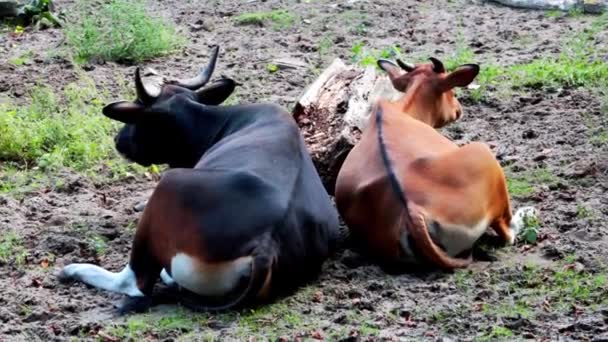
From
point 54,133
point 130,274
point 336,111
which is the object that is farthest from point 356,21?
point 130,274

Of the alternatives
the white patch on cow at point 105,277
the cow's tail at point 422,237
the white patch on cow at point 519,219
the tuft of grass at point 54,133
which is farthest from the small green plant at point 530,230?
the tuft of grass at point 54,133

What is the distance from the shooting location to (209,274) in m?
6.34

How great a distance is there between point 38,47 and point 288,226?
6.90 meters

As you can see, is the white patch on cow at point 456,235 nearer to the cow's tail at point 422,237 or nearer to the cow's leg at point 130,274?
the cow's tail at point 422,237

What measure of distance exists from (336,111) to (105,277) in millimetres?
2173

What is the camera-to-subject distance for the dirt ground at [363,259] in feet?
20.0

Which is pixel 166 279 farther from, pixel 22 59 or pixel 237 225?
pixel 22 59

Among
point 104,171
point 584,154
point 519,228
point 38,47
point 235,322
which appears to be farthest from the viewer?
point 38,47

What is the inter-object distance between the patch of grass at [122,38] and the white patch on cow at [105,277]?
199 inches

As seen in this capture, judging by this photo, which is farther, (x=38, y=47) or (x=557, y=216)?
(x=38, y=47)

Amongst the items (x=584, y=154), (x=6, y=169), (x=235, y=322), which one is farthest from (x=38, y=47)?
(x=235, y=322)

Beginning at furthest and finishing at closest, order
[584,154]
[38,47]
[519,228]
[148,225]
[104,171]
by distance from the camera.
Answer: [38,47], [104,171], [584,154], [519,228], [148,225]

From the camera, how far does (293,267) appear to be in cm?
654

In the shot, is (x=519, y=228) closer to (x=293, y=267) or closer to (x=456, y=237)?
(x=456, y=237)
